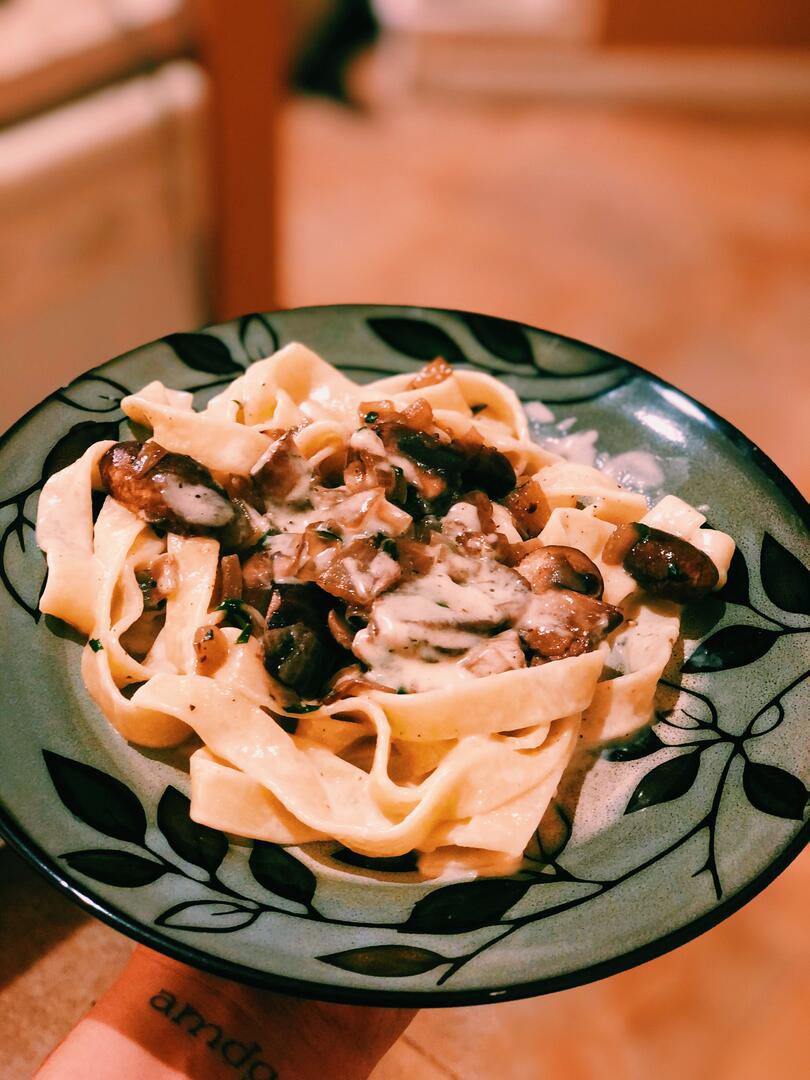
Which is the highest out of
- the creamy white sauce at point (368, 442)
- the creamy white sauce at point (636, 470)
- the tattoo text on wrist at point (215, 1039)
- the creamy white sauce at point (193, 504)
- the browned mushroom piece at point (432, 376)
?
the browned mushroom piece at point (432, 376)

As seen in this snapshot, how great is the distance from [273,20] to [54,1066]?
472cm

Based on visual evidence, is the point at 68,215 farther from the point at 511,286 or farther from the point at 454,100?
the point at 454,100

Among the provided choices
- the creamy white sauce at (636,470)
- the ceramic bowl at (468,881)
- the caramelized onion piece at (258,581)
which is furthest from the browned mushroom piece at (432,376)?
the caramelized onion piece at (258,581)

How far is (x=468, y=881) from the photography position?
6.22 feet

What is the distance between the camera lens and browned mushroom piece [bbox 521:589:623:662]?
2264 millimetres

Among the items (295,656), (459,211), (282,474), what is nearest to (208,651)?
(295,656)

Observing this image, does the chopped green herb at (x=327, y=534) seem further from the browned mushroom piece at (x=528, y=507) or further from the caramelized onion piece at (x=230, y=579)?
the browned mushroom piece at (x=528, y=507)

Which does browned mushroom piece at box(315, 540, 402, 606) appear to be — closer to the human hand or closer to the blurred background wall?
the human hand

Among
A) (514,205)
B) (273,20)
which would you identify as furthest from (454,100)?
(273,20)

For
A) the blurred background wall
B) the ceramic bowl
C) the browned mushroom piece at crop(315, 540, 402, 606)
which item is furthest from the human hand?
the browned mushroom piece at crop(315, 540, 402, 606)

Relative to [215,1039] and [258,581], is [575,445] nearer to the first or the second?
[258,581]

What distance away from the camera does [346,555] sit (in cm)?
225

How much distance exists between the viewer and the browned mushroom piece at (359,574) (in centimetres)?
222

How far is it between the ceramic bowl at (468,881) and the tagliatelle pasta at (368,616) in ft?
0.21
